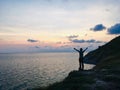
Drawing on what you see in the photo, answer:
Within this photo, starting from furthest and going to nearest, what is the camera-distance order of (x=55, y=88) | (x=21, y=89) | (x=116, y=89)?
(x=21, y=89) < (x=55, y=88) < (x=116, y=89)

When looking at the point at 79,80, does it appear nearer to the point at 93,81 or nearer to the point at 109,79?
the point at 93,81

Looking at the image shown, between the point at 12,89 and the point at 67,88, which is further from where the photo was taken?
the point at 12,89

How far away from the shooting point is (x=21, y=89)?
49781mm

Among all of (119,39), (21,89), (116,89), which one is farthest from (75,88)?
(119,39)

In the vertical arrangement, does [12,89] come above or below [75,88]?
below

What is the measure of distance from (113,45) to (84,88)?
116m

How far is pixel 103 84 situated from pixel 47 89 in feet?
25.3

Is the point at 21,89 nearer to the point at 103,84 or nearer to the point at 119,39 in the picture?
the point at 103,84

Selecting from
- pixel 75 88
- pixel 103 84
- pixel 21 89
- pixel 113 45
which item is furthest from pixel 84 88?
pixel 113 45

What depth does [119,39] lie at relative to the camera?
145 metres

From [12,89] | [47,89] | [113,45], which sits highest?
[113,45]

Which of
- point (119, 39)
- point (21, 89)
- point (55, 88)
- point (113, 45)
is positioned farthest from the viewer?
point (119, 39)

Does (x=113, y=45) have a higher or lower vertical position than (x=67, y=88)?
higher

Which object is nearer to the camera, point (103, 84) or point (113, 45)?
point (103, 84)
